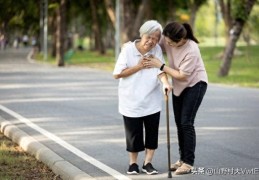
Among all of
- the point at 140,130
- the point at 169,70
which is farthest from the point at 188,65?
the point at 140,130

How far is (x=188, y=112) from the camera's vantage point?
22.9 ft

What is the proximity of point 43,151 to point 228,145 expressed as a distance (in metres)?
2.74

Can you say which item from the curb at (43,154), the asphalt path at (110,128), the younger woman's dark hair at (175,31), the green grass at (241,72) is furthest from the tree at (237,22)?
the younger woman's dark hair at (175,31)

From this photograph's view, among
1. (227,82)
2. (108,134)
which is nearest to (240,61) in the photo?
(227,82)

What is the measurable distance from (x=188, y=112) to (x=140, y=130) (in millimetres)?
566

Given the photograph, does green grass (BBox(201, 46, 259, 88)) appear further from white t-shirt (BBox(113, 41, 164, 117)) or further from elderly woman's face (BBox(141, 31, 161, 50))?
elderly woman's face (BBox(141, 31, 161, 50))

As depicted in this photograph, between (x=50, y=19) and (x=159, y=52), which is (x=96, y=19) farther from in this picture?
(x=159, y=52)

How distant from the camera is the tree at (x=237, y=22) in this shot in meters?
22.1

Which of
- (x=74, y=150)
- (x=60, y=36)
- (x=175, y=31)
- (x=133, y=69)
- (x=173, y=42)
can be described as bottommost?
(x=60, y=36)

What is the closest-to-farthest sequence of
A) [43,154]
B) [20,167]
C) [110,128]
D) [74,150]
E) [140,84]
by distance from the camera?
[140,84] < [20,167] < [43,154] < [74,150] < [110,128]

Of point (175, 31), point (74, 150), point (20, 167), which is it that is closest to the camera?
point (175, 31)

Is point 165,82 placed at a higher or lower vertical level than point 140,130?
higher

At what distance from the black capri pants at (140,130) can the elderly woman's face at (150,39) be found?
780 millimetres

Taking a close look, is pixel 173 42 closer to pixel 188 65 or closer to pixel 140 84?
pixel 188 65
